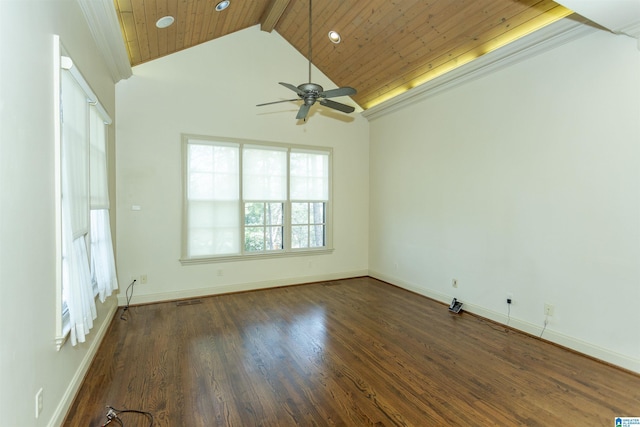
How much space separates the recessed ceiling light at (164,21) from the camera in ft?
11.7

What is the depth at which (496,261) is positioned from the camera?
3820 millimetres

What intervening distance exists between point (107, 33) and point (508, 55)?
4.37 m

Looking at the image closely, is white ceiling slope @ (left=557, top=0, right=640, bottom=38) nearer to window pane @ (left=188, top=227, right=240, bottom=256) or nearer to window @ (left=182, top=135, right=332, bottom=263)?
window @ (left=182, top=135, right=332, bottom=263)

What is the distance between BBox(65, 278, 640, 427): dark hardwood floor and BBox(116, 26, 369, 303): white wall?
83 cm

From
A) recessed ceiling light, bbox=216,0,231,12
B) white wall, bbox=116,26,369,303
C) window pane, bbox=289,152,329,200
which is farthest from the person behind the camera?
window pane, bbox=289,152,329,200

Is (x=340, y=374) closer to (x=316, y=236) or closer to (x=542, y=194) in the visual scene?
(x=542, y=194)

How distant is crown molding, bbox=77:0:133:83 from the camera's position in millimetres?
2658

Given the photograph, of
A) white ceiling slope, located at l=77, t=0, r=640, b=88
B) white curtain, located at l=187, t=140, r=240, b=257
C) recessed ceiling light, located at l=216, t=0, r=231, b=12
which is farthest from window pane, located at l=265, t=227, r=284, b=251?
recessed ceiling light, located at l=216, t=0, r=231, b=12

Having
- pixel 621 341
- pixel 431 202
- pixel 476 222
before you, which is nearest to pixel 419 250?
pixel 431 202

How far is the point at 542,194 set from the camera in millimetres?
3338

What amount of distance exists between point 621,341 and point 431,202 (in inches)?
103

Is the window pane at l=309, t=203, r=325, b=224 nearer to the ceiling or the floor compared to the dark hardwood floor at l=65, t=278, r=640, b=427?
nearer to the ceiling

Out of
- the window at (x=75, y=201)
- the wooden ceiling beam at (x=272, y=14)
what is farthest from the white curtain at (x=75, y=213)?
the wooden ceiling beam at (x=272, y=14)

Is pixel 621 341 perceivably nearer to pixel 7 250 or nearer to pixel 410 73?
pixel 410 73
